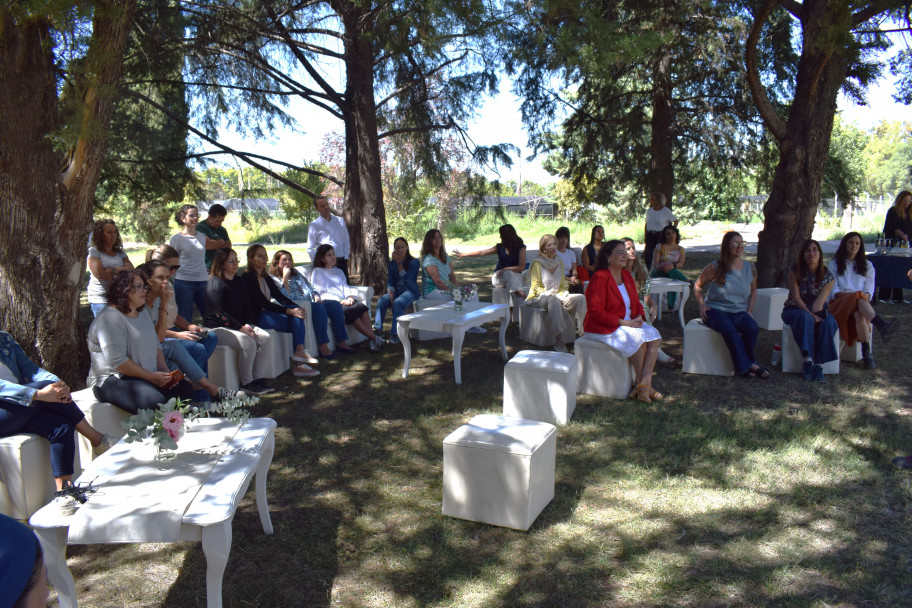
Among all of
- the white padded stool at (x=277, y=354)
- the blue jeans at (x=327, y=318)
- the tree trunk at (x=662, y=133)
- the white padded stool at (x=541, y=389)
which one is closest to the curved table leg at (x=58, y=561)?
the white padded stool at (x=541, y=389)

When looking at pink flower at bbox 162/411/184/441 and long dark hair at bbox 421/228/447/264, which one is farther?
long dark hair at bbox 421/228/447/264

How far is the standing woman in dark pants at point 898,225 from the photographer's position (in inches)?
329

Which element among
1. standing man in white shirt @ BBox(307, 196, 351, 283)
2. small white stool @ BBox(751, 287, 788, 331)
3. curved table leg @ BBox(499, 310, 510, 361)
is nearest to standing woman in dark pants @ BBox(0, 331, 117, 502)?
curved table leg @ BBox(499, 310, 510, 361)

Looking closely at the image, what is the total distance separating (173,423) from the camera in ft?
9.12

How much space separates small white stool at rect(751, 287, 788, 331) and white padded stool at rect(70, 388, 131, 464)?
245 inches

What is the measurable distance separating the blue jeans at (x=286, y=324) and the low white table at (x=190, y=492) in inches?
112

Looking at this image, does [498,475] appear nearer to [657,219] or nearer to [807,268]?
[807,268]

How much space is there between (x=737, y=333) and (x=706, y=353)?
290 mm

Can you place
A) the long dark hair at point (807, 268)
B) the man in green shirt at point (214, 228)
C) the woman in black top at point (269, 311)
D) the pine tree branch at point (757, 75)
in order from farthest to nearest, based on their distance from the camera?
the pine tree branch at point (757, 75) < the man in green shirt at point (214, 228) < the woman in black top at point (269, 311) < the long dark hair at point (807, 268)

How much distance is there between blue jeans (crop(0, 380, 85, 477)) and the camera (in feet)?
10.6

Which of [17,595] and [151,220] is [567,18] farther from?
[151,220]

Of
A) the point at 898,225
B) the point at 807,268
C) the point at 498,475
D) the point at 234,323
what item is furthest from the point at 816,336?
the point at 234,323

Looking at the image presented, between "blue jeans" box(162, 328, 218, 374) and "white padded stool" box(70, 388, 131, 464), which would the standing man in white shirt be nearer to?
"blue jeans" box(162, 328, 218, 374)

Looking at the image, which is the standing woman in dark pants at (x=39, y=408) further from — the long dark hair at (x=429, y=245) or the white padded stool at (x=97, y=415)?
the long dark hair at (x=429, y=245)
